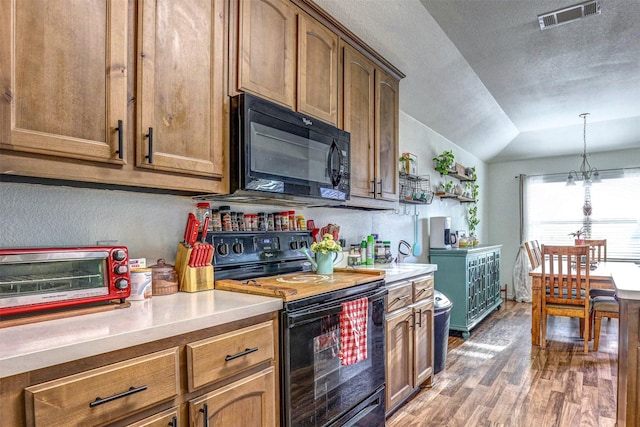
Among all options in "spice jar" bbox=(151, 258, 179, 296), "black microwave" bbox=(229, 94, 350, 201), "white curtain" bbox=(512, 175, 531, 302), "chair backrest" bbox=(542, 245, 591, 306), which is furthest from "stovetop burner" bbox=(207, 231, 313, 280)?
"white curtain" bbox=(512, 175, 531, 302)

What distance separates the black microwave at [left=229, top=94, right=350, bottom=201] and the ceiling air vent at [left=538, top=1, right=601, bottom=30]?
1.67 meters

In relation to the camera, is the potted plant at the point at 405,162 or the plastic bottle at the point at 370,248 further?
the potted plant at the point at 405,162

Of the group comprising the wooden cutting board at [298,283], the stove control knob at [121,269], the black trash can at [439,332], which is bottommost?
the black trash can at [439,332]

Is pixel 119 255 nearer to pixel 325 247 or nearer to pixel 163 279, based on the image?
pixel 163 279

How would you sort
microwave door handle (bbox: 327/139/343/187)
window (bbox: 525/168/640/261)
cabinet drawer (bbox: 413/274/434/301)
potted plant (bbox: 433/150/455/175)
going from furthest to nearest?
1. window (bbox: 525/168/640/261)
2. potted plant (bbox: 433/150/455/175)
3. cabinet drawer (bbox: 413/274/434/301)
4. microwave door handle (bbox: 327/139/343/187)

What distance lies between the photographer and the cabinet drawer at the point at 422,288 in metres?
2.58

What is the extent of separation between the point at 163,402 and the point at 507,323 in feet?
15.0

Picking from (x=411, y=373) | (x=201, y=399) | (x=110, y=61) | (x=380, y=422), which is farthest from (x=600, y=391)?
(x=110, y=61)

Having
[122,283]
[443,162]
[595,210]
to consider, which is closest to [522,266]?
[595,210]

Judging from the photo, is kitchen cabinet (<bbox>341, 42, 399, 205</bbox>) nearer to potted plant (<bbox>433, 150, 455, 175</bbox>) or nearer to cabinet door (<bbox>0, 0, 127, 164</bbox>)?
cabinet door (<bbox>0, 0, 127, 164</bbox>)

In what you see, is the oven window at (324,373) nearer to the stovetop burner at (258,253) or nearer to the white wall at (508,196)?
the stovetop burner at (258,253)

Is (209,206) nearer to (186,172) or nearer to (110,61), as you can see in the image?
(186,172)

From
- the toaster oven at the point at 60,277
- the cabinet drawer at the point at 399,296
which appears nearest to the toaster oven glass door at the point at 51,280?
the toaster oven at the point at 60,277

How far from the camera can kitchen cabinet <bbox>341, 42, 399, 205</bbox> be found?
2.43 meters
